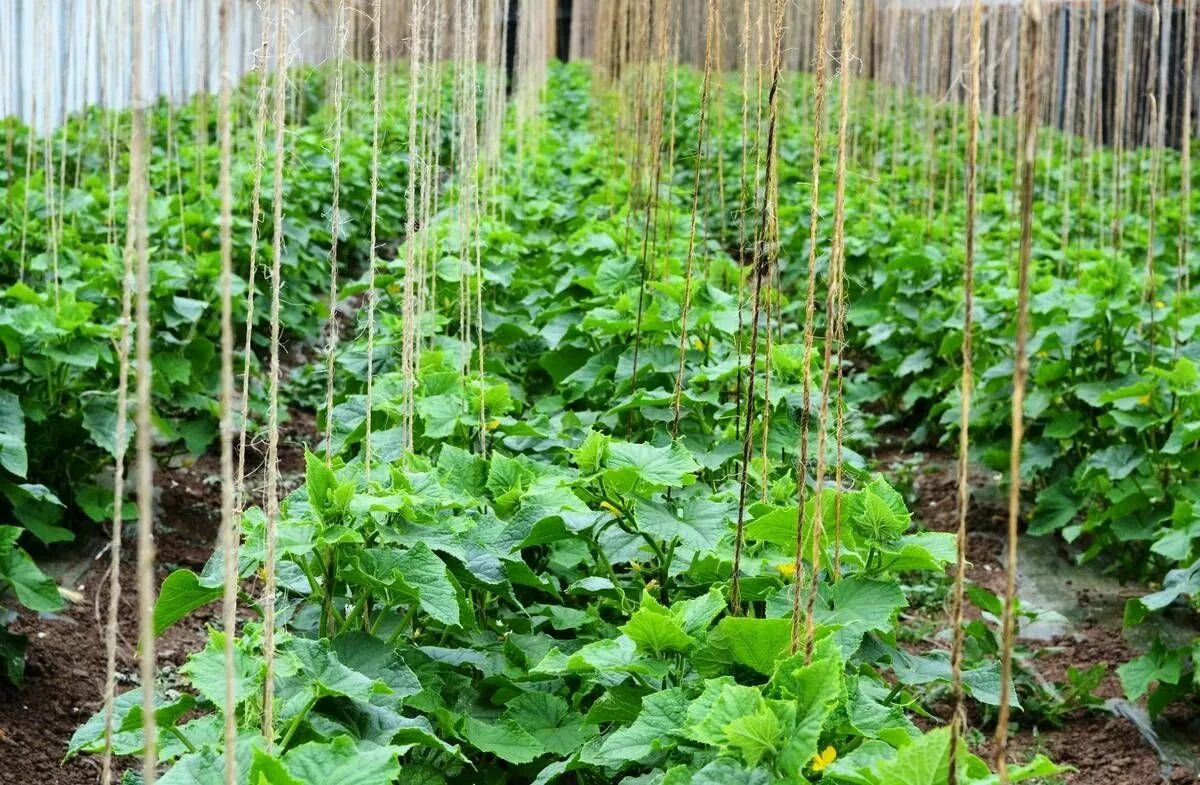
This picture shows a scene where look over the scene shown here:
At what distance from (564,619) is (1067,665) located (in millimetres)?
1920

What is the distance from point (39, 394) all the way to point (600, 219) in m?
2.83

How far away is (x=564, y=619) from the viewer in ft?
8.08

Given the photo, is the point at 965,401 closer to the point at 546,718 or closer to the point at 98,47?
the point at 546,718

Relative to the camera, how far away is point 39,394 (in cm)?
Result: 410

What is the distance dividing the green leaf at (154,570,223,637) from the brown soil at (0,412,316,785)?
397 millimetres

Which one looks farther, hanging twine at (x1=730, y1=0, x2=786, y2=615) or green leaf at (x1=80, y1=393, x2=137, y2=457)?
green leaf at (x1=80, y1=393, x2=137, y2=457)

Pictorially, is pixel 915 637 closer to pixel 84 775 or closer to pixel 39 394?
pixel 84 775

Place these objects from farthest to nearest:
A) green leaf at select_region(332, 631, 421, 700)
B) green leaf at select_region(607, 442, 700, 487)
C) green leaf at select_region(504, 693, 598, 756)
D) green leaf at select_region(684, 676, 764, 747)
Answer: green leaf at select_region(607, 442, 700, 487), green leaf at select_region(504, 693, 598, 756), green leaf at select_region(332, 631, 421, 700), green leaf at select_region(684, 676, 764, 747)

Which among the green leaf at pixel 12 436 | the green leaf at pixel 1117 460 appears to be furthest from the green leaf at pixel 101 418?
the green leaf at pixel 1117 460

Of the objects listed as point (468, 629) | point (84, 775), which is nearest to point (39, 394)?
point (84, 775)

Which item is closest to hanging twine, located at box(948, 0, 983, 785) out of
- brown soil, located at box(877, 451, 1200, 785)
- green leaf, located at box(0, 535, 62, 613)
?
brown soil, located at box(877, 451, 1200, 785)

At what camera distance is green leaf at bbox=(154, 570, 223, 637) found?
1.94 meters

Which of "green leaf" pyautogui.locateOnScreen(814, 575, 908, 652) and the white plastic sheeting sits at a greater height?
the white plastic sheeting

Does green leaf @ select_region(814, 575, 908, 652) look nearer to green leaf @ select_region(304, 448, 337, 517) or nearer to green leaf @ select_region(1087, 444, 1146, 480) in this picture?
green leaf @ select_region(304, 448, 337, 517)
